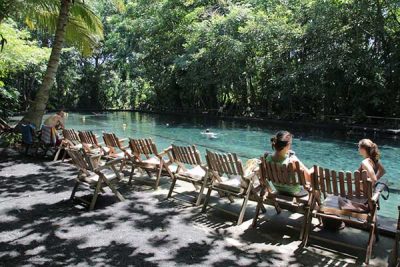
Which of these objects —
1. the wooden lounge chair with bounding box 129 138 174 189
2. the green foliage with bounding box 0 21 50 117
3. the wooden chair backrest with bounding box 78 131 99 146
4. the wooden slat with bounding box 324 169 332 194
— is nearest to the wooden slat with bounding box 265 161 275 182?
the wooden slat with bounding box 324 169 332 194

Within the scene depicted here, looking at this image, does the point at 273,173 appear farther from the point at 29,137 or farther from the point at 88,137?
the point at 29,137

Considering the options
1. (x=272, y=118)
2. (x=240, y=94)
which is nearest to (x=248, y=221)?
(x=272, y=118)

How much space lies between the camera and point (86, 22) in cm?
1324

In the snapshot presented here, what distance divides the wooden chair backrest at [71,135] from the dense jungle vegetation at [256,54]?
4744 millimetres

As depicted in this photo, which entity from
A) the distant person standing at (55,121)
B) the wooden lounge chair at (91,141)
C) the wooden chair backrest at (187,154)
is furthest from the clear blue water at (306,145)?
the wooden lounge chair at (91,141)

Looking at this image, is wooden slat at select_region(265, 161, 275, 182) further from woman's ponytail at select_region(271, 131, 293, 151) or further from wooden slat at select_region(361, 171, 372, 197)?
wooden slat at select_region(361, 171, 372, 197)

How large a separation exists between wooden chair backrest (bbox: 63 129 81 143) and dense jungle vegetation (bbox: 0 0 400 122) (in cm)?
474

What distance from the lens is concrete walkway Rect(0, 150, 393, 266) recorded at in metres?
4.48

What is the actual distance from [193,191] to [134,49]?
38099 mm

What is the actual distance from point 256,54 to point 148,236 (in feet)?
79.0

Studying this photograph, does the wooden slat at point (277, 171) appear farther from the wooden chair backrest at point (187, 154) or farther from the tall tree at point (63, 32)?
the tall tree at point (63, 32)

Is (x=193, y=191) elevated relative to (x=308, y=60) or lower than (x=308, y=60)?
lower

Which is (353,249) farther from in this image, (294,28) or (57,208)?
(294,28)

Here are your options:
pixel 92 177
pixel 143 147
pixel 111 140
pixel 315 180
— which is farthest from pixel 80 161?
pixel 315 180
